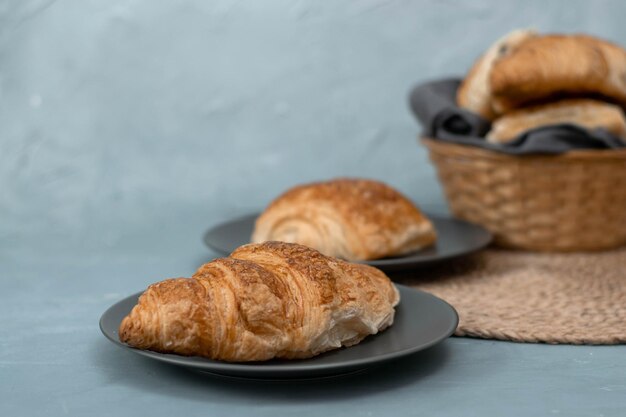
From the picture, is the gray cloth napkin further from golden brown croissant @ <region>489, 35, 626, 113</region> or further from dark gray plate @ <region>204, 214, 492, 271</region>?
dark gray plate @ <region>204, 214, 492, 271</region>

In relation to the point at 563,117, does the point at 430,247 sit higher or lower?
lower

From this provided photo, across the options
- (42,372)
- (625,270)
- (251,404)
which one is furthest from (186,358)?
(625,270)

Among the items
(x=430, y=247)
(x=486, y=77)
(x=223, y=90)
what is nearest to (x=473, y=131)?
(x=486, y=77)

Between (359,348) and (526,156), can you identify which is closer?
(359,348)

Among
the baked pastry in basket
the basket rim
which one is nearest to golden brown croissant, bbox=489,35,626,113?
the baked pastry in basket

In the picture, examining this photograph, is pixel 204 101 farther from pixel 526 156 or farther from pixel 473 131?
pixel 526 156

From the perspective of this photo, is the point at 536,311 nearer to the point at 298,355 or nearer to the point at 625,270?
→ the point at 625,270
